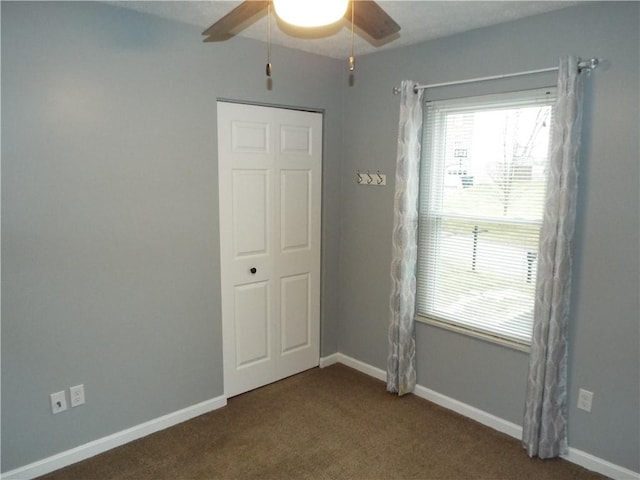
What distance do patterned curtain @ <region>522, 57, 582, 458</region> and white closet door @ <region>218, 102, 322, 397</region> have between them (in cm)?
171

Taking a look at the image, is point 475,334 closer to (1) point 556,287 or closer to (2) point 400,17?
(1) point 556,287

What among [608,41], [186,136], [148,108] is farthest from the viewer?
[186,136]

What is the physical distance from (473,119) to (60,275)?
8.48ft

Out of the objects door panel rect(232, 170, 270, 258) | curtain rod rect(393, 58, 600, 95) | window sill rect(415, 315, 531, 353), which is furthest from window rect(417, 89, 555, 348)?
door panel rect(232, 170, 270, 258)

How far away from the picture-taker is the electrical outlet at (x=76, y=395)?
246 centimetres

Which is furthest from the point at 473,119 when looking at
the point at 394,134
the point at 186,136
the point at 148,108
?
the point at 148,108

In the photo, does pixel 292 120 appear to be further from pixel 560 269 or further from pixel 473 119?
pixel 560 269

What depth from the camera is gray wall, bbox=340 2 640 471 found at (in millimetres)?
2281

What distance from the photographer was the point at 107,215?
249 centimetres

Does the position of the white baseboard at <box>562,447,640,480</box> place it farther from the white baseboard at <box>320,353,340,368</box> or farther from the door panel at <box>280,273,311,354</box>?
the door panel at <box>280,273,311,354</box>

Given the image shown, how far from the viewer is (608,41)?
90.0 inches

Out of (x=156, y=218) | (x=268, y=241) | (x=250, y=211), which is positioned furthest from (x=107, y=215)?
(x=268, y=241)

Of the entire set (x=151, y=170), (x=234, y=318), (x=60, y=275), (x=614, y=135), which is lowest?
(x=234, y=318)

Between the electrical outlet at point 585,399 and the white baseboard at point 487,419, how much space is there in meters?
0.26
